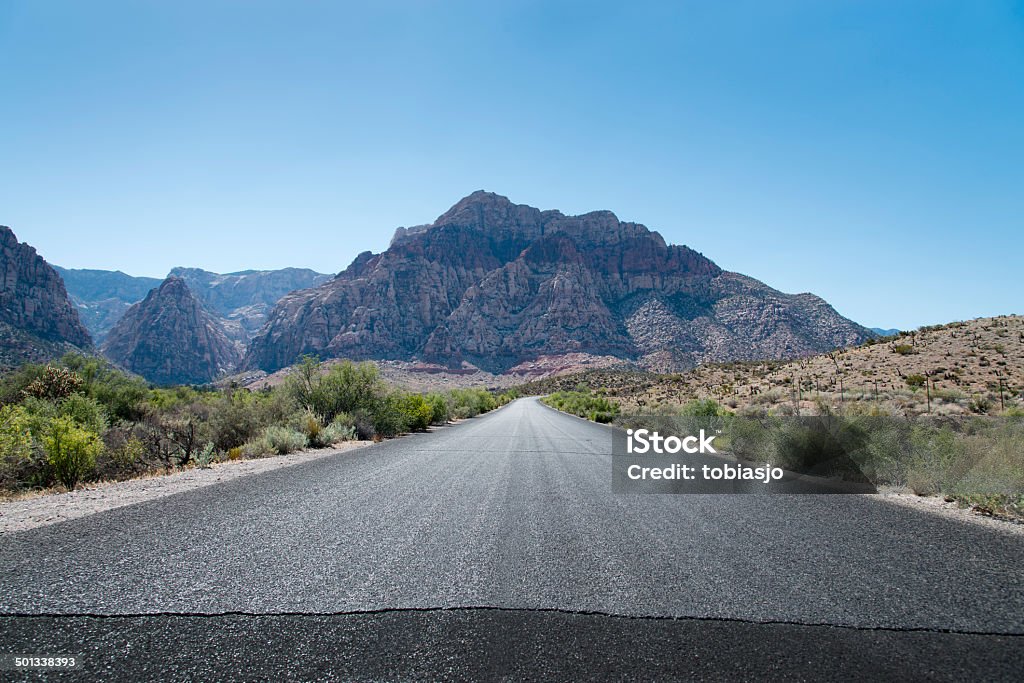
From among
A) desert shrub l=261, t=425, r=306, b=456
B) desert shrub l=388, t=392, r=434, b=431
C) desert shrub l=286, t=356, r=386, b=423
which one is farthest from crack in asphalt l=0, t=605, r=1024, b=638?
desert shrub l=388, t=392, r=434, b=431

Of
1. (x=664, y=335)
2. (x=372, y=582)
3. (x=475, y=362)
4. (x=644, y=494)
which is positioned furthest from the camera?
(x=475, y=362)

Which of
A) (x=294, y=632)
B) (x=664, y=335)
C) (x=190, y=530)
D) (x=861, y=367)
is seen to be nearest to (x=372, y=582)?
(x=294, y=632)

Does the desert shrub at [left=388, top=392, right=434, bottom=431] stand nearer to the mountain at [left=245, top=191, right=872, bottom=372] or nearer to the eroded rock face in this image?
the mountain at [left=245, top=191, right=872, bottom=372]

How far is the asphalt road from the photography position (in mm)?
3387

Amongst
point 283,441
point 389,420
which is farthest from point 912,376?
point 283,441

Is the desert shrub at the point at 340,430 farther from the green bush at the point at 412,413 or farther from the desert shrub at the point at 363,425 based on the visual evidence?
the green bush at the point at 412,413

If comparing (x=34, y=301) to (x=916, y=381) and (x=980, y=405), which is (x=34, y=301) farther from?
(x=980, y=405)

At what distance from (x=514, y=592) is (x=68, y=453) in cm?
1100

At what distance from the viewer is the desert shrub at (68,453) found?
1061 cm

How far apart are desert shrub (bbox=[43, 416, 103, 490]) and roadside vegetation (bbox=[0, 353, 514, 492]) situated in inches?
0.7

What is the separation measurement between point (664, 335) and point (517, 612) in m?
152

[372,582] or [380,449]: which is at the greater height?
[372,582]

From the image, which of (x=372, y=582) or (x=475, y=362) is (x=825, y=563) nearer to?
(x=372, y=582)

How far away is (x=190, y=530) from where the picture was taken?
6.19 m
